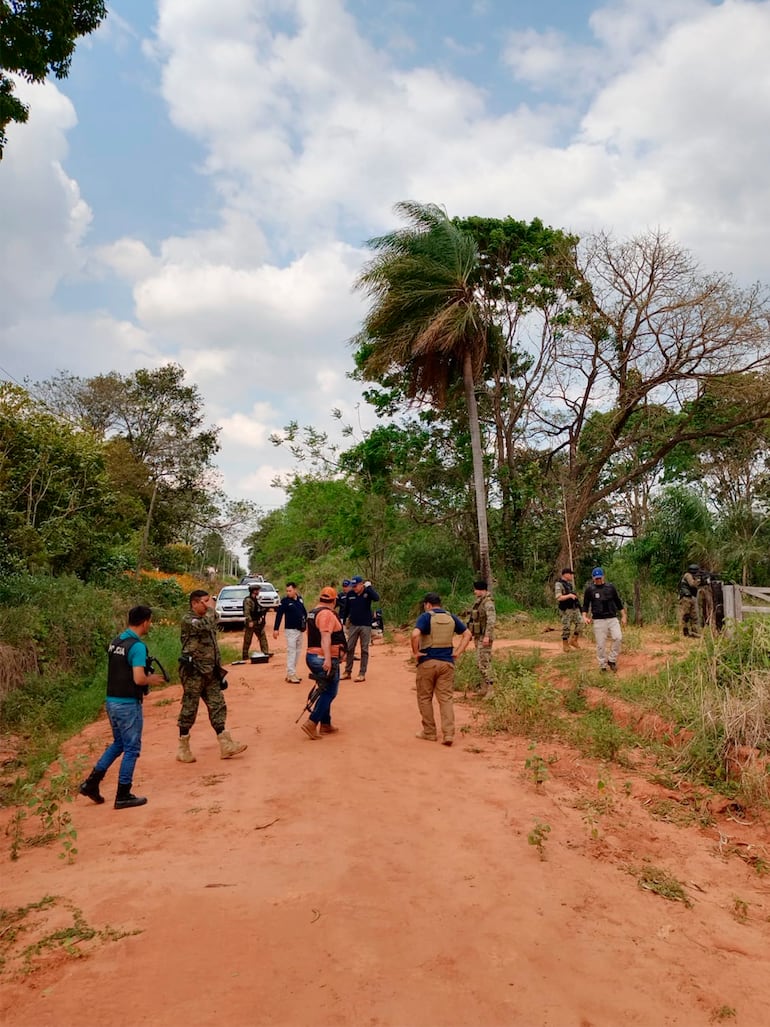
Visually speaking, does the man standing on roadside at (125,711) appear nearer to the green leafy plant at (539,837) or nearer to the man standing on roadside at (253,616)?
the green leafy plant at (539,837)

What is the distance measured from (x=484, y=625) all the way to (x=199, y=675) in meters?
4.44

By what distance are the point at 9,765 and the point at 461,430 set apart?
1715 centimetres

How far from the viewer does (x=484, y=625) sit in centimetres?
977

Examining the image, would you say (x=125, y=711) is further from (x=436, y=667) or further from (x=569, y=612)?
(x=569, y=612)

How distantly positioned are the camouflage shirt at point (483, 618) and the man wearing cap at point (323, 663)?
249 centimetres

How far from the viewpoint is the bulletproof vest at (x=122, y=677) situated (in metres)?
5.93

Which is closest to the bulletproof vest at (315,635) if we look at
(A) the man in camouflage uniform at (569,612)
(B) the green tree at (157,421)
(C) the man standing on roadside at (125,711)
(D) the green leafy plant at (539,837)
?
(C) the man standing on roadside at (125,711)

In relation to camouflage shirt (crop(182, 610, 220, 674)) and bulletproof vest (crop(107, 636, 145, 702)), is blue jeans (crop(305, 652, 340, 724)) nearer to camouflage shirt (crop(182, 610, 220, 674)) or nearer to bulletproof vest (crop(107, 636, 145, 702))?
camouflage shirt (crop(182, 610, 220, 674))

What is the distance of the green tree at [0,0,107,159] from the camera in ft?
29.1

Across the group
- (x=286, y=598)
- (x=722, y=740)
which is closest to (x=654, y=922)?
(x=722, y=740)

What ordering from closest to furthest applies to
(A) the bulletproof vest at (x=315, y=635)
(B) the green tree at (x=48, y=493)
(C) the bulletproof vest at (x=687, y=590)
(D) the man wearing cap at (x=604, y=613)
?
(A) the bulletproof vest at (x=315, y=635) < (D) the man wearing cap at (x=604, y=613) < (C) the bulletproof vest at (x=687, y=590) < (B) the green tree at (x=48, y=493)

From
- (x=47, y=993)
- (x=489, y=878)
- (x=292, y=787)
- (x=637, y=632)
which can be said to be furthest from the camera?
(x=637, y=632)

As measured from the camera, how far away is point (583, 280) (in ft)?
63.0

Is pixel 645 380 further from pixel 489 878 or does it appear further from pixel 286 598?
pixel 489 878
